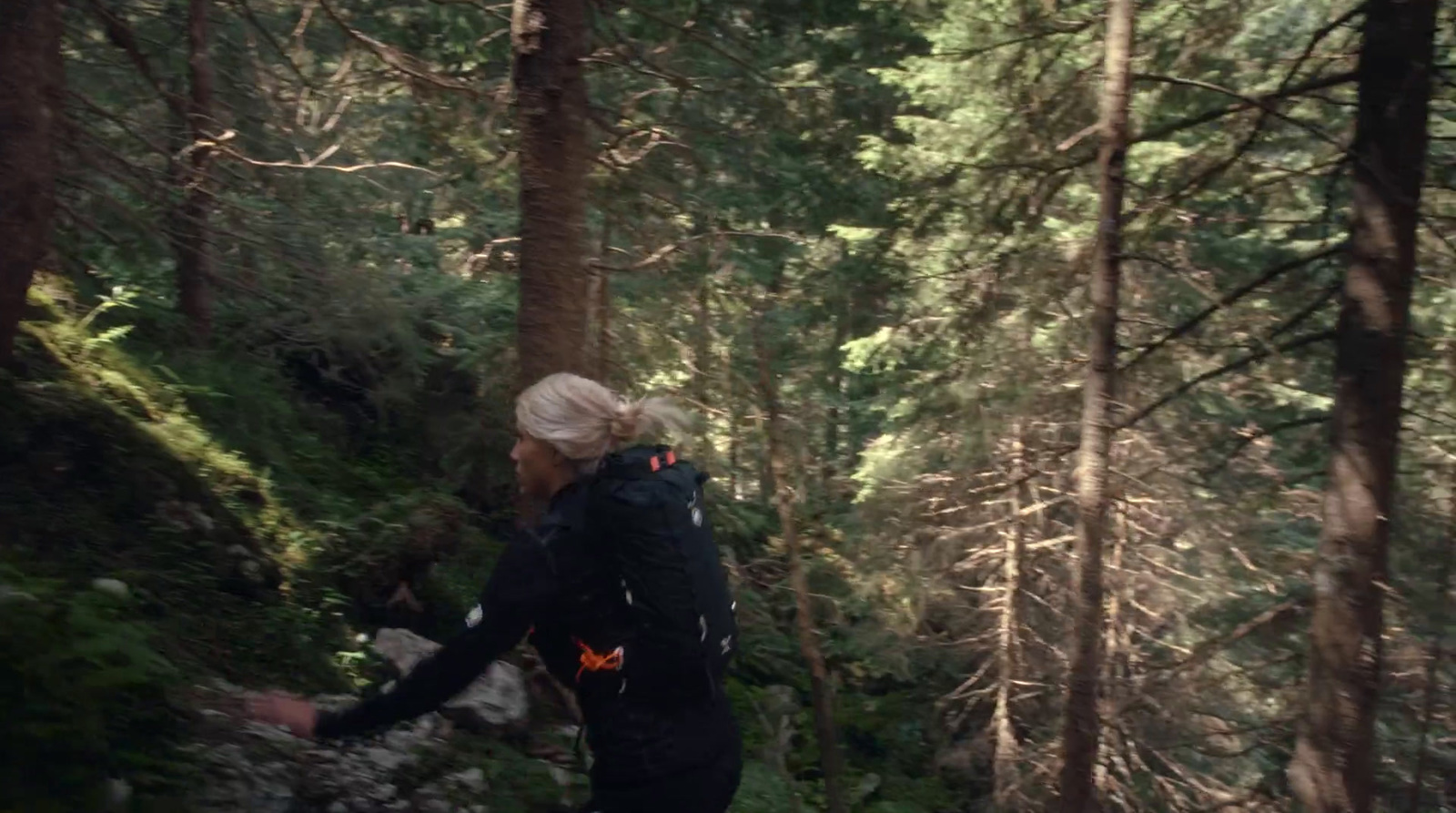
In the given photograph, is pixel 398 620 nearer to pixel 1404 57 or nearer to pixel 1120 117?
pixel 1120 117

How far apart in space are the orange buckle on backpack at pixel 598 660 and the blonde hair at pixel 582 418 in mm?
527

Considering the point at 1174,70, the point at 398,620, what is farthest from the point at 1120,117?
the point at 398,620

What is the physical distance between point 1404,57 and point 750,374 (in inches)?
185

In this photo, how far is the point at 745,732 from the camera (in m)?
11.5

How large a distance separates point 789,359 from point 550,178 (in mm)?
9386

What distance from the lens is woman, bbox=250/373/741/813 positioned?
3314 mm

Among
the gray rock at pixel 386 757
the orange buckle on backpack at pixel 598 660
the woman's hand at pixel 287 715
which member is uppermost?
the orange buckle on backpack at pixel 598 660

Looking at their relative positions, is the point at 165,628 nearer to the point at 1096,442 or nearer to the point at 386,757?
the point at 386,757

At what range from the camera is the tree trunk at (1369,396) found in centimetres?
A: 670

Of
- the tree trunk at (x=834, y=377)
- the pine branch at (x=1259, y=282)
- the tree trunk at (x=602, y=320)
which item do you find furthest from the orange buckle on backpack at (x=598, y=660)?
the tree trunk at (x=834, y=377)

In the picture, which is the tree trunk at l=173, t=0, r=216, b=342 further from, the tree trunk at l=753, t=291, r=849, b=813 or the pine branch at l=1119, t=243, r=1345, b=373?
the pine branch at l=1119, t=243, r=1345, b=373

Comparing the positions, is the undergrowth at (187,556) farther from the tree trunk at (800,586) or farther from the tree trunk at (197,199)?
the tree trunk at (197,199)

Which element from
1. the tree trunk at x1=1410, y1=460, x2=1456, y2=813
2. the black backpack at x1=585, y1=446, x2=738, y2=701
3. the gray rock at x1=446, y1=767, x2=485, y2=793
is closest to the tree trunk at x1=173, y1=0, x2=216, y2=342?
the gray rock at x1=446, y1=767, x2=485, y2=793

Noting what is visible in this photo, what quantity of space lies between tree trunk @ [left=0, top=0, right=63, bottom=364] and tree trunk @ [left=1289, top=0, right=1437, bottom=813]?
22.2 ft
